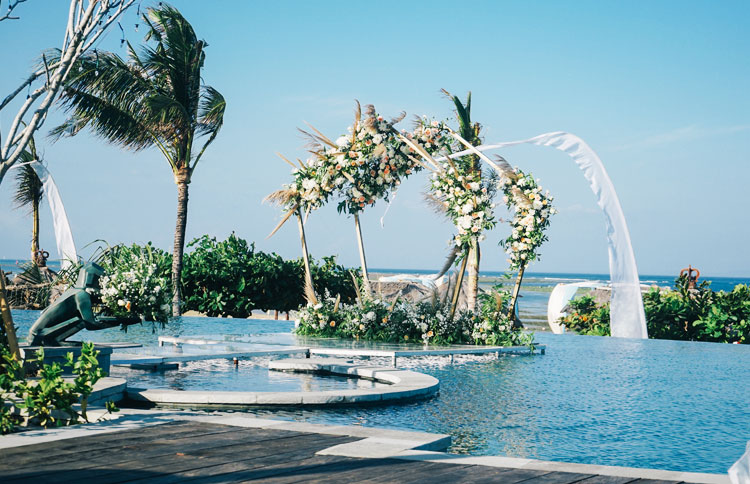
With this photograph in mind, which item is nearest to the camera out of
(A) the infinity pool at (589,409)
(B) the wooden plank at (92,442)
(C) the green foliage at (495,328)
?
(B) the wooden plank at (92,442)

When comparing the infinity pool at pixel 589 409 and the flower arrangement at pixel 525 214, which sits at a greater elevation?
the flower arrangement at pixel 525 214

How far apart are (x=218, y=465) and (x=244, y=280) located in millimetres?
14365

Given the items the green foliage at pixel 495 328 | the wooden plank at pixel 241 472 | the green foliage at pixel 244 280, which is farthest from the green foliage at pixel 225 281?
the wooden plank at pixel 241 472

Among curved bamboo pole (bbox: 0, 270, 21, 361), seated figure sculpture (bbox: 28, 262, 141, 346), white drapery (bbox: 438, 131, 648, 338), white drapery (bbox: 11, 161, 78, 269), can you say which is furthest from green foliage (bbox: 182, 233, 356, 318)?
curved bamboo pole (bbox: 0, 270, 21, 361)

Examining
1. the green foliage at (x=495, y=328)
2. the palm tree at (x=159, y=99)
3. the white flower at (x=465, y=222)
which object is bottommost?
the green foliage at (x=495, y=328)

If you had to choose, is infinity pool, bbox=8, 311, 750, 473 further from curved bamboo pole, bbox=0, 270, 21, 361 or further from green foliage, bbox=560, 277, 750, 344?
green foliage, bbox=560, 277, 750, 344

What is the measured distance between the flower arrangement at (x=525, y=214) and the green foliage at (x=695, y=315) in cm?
472

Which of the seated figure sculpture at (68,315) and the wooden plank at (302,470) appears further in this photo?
the seated figure sculpture at (68,315)

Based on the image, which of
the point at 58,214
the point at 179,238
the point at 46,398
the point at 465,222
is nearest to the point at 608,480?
the point at 46,398

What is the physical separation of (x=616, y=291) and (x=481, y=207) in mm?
3100

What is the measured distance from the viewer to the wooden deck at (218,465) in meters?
4.07

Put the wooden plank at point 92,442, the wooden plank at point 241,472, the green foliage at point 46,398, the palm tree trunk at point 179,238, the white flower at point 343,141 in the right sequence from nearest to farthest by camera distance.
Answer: the wooden plank at point 241,472 → the wooden plank at point 92,442 → the green foliage at point 46,398 → the white flower at point 343,141 → the palm tree trunk at point 179,238

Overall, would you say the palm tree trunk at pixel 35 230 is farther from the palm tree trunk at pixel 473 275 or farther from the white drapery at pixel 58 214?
the palm tree trunk at pixel 473 275

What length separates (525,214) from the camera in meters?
13.4
